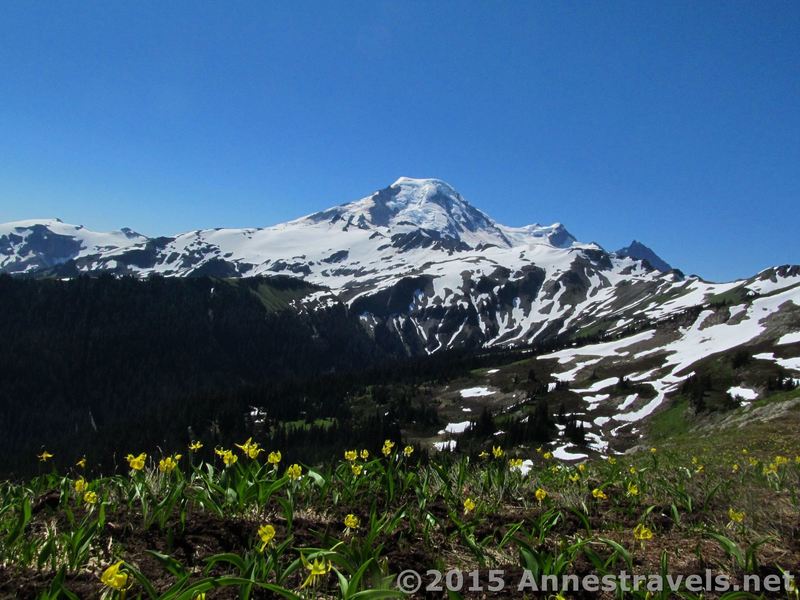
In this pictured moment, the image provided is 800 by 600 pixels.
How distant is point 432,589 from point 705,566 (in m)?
2.50

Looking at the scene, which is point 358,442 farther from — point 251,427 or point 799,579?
point 799,579

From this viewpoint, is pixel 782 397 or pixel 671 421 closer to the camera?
pixel 782 397

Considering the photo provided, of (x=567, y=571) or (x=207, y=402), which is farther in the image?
(x=207, y=402)

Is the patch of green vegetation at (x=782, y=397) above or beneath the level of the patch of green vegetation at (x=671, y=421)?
above

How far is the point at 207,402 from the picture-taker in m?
171

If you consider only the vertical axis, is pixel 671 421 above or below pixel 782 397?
below

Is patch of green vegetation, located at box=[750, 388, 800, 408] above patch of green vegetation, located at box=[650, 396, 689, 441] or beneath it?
above

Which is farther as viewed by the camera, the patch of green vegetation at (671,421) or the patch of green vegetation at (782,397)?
the patch of green vegetation at (671,421)

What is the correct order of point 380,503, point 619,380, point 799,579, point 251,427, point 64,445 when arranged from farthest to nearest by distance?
point 64,445, point 251,427, point 619,380, point 380,503, point 799,579

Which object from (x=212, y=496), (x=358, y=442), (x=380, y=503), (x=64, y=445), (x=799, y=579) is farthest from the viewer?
(x=64, y=445)

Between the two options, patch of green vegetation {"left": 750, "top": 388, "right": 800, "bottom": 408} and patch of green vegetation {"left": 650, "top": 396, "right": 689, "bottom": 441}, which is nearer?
patch of green vegetation {"left": 750, "top": 388, "right": 800, "bottom": 408}

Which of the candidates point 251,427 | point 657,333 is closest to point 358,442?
point 251,427

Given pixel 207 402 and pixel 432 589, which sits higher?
pixel 432 589

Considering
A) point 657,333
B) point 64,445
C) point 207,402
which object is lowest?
point 64,445
